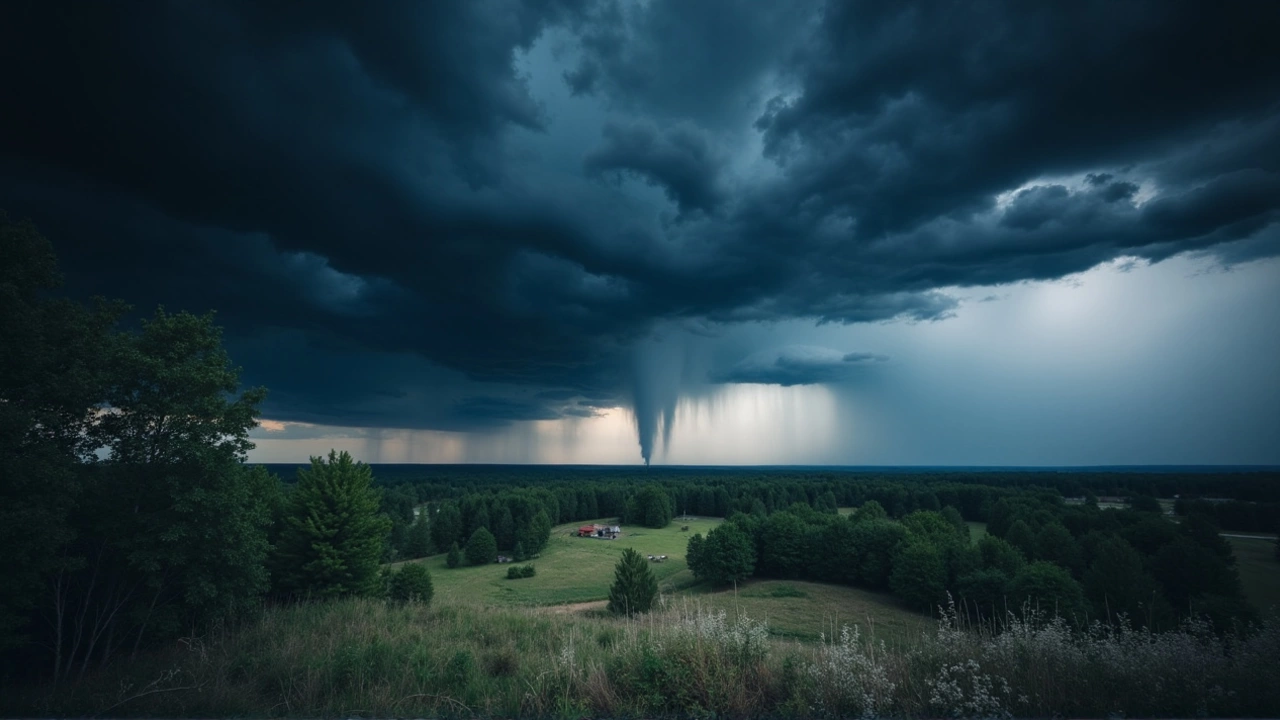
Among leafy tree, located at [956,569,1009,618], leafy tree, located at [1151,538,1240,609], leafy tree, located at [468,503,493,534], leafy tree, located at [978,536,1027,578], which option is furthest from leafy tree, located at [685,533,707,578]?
leafy tree, located at [468,503,493,534]

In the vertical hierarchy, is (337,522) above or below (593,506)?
above

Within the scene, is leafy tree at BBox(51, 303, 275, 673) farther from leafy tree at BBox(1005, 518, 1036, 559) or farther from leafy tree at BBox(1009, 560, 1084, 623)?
leafy tree at BBox(1005, 518, 1036, 559)

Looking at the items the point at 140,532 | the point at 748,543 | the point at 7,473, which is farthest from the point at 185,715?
the point at 748,543

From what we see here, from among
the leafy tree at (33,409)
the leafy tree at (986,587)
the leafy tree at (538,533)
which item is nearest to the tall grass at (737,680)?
the leafy tree at (33,409)

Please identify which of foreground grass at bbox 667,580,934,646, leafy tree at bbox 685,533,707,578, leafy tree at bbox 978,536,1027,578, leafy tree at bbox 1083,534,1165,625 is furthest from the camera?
leafy tree at bbox 685,533,707,578

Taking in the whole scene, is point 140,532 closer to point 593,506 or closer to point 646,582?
point 646,582

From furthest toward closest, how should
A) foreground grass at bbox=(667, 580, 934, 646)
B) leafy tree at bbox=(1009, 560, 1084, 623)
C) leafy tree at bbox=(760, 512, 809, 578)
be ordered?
leafy tree at bbox=(760, 512, 809, 578) < foreground grass at bbox=(667, 580, 934, 646) < leafy tree at bbox=(1009, 560, 1084, 623)
